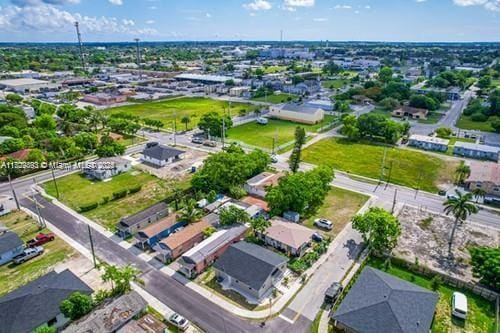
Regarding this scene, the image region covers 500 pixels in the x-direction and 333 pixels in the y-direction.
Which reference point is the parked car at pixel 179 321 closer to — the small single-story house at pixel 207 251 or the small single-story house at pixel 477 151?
the small single-story house at pixel 207 251

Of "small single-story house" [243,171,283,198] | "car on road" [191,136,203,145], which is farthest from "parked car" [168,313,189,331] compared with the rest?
"car on road" [191,136,203,145]

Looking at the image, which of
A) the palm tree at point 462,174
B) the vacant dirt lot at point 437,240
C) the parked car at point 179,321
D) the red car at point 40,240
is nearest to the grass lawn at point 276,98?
the palm tree at point 462,174

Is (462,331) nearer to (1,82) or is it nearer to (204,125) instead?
(204,125)

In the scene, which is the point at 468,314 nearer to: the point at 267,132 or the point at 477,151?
the point at 477,151

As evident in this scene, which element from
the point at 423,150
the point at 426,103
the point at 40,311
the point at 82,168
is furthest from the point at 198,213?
the point at 426,103

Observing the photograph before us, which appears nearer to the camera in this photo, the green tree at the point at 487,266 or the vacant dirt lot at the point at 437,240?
the green tree at the point at 487,266

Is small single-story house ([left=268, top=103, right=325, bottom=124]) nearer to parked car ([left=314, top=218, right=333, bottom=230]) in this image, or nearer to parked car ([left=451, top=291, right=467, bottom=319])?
parked car ([left=314, top=218, right=333, bottom=230])
